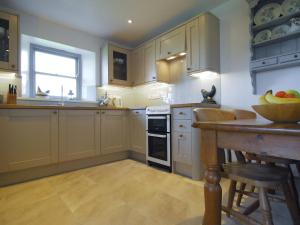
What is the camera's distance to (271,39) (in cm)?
203

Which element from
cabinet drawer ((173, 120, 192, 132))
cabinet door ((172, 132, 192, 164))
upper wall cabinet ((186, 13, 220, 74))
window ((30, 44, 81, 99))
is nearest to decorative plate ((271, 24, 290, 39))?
upper wall cabinet ((186, 13, 220, 74))

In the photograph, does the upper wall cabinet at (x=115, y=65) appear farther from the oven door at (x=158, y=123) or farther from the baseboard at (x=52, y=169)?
the baseboard at (x=52, y=169)

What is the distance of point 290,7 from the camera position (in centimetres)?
195

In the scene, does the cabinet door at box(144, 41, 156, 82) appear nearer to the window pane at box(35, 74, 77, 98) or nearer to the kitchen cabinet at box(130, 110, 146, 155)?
the kitchen cabinet at box(130, 110, 146, 155)

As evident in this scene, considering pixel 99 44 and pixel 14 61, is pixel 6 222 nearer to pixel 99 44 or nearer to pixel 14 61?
pixel 14 61

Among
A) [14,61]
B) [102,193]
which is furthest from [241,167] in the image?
[14,61]

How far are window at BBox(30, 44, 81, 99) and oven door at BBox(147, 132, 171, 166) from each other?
5.78 feet

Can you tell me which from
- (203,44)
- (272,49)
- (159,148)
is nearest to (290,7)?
(272,49)

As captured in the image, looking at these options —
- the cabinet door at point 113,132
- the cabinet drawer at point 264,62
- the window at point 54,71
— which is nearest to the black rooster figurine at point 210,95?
the cabinet drawer at point 264,62

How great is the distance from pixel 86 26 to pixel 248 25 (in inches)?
101

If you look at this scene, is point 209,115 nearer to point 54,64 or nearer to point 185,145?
point 185,145

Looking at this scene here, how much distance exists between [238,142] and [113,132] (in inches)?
99.2

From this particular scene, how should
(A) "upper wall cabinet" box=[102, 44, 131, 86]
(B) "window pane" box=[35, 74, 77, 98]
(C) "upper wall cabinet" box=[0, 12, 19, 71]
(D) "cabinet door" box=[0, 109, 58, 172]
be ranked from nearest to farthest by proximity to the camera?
(D) "cabinet door" box=[0, 109, 58, 172], (C) "upper wall cabinet" box=[0, 12, 19, 71], (B) "window pane" box=[35, 74, 77, 98], (A) "upper wall cabinet" box=[102, 44, 131, 86]

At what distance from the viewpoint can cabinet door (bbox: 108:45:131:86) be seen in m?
3.49
